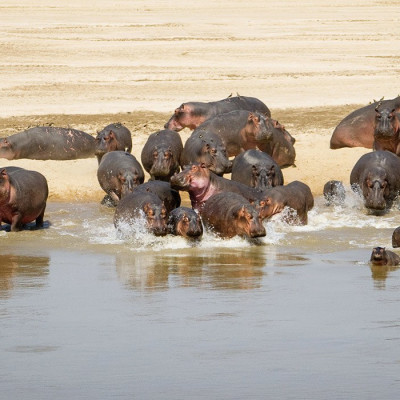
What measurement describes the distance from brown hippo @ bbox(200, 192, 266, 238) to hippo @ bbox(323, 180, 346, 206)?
188cm

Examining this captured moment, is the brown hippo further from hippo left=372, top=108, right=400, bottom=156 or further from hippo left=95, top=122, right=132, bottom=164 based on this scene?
hippo left=95, top=122, right=132, bottom=164

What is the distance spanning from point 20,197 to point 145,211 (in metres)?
1.40

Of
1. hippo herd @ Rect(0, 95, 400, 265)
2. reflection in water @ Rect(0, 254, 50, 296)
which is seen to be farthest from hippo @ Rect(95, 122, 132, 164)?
reflection in water @ Rect(0, 254, 50, 296)

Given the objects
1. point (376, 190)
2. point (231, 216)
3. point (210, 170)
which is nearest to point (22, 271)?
point (231, 216)

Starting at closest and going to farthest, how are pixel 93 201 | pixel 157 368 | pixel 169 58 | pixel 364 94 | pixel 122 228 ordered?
pixel 157 368 → pixel 122 228 → pixel 93 201 → pixel 364 94 → pixel 169 58

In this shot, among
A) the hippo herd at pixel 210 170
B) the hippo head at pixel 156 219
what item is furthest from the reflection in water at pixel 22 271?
the hippo herd at pixel 210 170

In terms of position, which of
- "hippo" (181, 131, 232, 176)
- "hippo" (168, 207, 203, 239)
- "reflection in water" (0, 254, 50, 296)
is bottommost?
"reflection in water" (0, 254, 50, 296)

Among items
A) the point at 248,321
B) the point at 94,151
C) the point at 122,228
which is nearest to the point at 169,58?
the point at 94,151

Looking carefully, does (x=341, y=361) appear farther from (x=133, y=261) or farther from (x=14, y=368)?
(x=133, y=261)

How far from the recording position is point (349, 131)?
16672 millimetres

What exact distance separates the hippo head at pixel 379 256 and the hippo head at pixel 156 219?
210 centimetres

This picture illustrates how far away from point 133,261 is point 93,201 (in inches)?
153

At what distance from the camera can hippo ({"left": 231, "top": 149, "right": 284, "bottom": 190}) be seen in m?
13.8

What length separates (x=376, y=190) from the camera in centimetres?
1355
